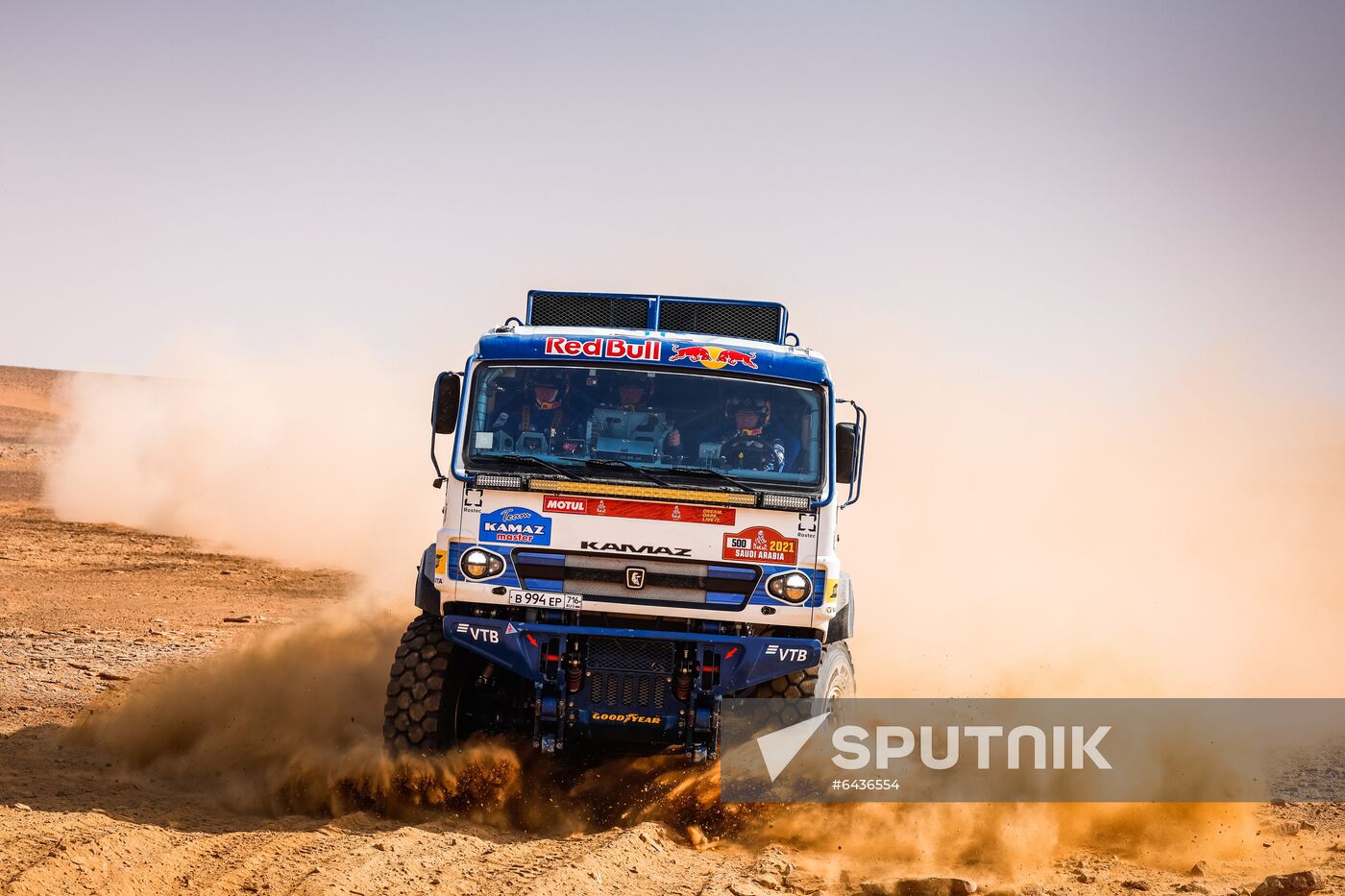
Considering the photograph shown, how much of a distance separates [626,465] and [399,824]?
2.51 meters

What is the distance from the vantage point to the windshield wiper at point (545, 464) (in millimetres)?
8336

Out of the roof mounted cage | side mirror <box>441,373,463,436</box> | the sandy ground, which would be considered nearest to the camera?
the sandy ground

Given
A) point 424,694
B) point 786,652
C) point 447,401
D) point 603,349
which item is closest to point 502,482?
point 447,401

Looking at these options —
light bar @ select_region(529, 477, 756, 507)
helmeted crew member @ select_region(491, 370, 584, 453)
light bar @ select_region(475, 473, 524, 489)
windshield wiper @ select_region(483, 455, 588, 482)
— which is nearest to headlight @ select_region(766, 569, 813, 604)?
light bar @ select_region(529, 477, 756, 507)

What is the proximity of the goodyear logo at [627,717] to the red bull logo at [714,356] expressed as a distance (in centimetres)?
226

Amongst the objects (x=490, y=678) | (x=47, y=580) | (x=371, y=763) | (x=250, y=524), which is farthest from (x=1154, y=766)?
(x=250, y=524)

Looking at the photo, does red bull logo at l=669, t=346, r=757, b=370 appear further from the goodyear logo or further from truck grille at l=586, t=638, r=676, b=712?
the goodyear logo

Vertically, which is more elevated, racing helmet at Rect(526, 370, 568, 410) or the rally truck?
racing helmet at Rect(526, 370, 568, 410)

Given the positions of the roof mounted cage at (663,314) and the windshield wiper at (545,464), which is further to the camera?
the roof mounted cage at (663,314)

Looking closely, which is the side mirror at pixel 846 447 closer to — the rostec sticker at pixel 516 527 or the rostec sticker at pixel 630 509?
the rostec sticker at pixel 630 509

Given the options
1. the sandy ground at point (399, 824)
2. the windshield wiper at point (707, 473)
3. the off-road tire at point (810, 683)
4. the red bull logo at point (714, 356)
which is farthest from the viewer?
the red bull logo at point (714, 356)

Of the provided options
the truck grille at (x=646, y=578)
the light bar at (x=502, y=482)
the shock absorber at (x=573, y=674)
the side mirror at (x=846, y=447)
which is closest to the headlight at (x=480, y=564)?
the truck grille at (x=646, y=578)

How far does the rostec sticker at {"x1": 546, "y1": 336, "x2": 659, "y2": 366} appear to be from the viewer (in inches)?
349

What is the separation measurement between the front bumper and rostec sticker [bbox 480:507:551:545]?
0.51 metres
